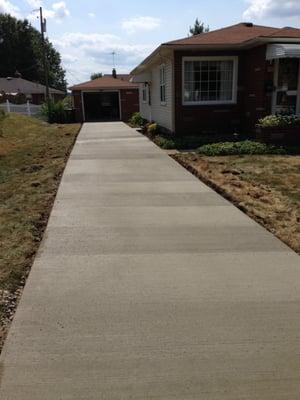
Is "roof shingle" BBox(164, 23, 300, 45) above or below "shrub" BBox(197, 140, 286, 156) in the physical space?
above

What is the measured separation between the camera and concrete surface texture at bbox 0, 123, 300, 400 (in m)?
2.72

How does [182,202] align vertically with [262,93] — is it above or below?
below

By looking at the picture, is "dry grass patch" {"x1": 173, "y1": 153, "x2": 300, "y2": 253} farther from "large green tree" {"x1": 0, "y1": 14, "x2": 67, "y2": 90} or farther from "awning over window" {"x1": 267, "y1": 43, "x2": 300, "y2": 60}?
"large green tree" {"x1": 0, "y1": 14, "x2": 67, "y2": 90}

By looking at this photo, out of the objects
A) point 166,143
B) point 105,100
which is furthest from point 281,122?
point 105,100

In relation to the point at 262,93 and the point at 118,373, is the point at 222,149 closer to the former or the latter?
the point at 262,93

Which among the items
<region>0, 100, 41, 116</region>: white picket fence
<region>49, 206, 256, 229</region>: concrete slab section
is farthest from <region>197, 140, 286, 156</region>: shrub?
<region>0, 100, 41, 116</region>: white picket fence

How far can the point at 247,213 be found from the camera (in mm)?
6352

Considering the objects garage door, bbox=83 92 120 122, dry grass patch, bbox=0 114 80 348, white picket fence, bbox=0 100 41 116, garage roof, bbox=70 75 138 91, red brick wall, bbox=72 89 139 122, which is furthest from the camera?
garage door, bbox=83 92 120 122

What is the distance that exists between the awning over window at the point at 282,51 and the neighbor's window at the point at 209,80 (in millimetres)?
1946

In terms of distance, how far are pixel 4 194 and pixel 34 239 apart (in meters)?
2.90

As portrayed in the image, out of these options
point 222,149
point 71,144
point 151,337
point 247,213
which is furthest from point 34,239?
point 71,144

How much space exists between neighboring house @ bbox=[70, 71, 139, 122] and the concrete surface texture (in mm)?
28043

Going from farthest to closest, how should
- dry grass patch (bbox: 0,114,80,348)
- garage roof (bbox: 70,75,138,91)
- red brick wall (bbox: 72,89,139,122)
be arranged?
red brick wall (bbox: 72,89,139,122) → garage roof (bbox: 70,75,138,91) → dry grass patch (bbox: 0,114,80,348)

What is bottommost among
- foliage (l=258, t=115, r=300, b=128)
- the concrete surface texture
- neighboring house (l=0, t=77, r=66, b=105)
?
the concrete surface texture
